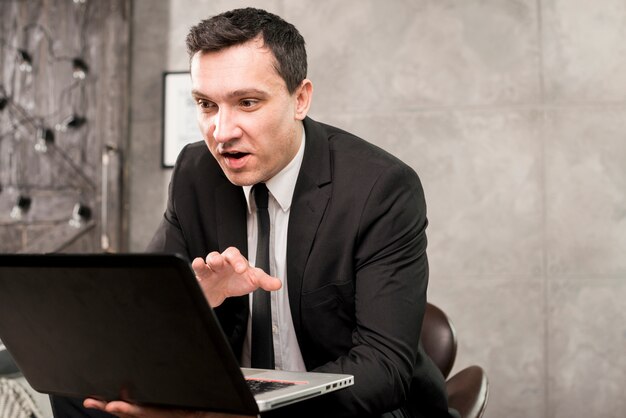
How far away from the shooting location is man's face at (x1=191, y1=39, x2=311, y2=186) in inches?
66.7

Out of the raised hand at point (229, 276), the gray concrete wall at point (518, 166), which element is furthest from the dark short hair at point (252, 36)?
the gray concrete wall at point (518, 166)

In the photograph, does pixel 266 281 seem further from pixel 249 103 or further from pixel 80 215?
→ pixel 80 215

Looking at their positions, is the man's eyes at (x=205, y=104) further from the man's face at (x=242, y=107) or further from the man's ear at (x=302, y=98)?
the man's ear at (x=302, y=98)

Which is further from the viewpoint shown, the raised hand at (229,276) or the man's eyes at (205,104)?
the man's eyes at (205,104)

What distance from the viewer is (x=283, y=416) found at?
1477 mm

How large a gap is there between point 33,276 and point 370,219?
81cm

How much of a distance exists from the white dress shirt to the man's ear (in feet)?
0.29

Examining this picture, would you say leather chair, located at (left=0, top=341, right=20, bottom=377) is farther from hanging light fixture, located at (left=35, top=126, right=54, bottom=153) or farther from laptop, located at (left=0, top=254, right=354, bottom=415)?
hanging light fixture, located at (left=35, top=126, right=54, bottom=153)

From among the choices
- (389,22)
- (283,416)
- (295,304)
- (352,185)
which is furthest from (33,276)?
(389,22)

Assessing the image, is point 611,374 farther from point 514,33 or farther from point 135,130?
point 135,130

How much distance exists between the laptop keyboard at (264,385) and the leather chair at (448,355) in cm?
82

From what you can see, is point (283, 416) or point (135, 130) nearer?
point (283, 416)

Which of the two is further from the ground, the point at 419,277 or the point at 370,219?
the point at 370,219

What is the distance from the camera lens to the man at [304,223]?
1.66 m
